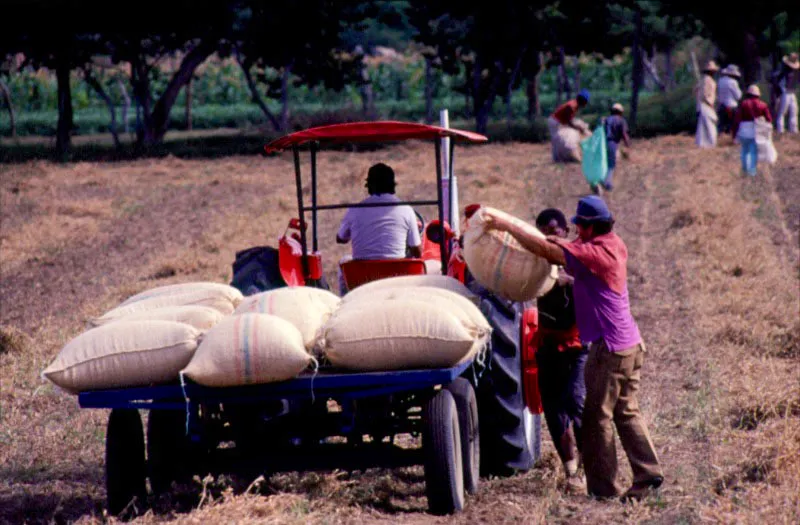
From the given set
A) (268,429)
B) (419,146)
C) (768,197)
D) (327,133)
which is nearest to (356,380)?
(268,429)

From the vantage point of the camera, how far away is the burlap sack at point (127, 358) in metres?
5.95

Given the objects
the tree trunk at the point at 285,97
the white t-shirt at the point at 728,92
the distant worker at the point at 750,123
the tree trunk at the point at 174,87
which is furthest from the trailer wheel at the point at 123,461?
the tree trunk at the point at 285,97

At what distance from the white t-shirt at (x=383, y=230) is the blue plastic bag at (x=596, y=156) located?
1206cm

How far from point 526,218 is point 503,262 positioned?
11482 millimetres

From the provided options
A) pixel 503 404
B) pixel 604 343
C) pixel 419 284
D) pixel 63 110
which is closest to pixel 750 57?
pixel 63 110

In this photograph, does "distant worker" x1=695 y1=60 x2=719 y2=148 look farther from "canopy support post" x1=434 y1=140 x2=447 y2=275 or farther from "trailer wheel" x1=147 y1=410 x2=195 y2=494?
"trailer wheel" x1=147 y1=410 x2=195 y2=494

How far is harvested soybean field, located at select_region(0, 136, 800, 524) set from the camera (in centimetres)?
654

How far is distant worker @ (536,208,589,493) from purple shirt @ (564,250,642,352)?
0.41m

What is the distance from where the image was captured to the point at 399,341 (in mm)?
5949

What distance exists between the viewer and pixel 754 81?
122 feet

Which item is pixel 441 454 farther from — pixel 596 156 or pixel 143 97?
pixel 143 97

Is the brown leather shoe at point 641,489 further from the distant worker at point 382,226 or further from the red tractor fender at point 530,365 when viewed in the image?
the distant worker at point 382,226

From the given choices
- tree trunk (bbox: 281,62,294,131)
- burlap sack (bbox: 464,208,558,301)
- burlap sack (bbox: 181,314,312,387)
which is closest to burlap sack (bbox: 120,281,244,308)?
burlap sack (bbox: 181,314,312,387)

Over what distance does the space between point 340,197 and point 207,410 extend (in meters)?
16.0
